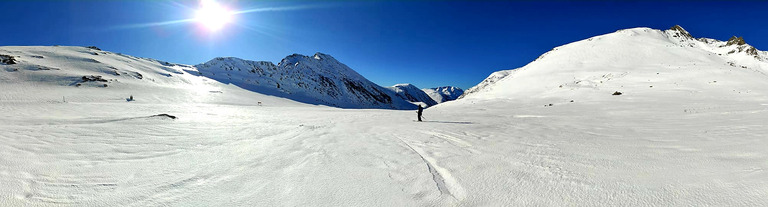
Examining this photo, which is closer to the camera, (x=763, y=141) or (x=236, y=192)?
(x=236, y=192)

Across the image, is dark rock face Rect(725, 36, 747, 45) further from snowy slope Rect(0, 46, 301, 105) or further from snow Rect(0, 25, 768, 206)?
snowy slope Rect(0, 46, 301, 105)

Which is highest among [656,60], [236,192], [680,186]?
[656,60]

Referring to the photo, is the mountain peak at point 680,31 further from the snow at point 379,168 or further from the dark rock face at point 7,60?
the dark rock face at point 7,60

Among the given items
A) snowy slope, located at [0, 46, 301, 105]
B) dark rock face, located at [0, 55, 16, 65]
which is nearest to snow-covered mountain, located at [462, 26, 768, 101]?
snowy slope, located at [0, 46, 301, 105]

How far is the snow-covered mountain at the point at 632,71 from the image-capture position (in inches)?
1254

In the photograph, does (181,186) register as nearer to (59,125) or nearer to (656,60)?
(59,125)

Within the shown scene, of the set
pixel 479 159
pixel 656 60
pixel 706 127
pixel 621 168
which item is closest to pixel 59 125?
pixel 479 159

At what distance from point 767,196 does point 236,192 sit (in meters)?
7.29

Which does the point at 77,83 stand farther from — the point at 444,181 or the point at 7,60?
the point at 444,181

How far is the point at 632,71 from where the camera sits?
152 ft

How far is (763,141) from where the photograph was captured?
6.21 meters

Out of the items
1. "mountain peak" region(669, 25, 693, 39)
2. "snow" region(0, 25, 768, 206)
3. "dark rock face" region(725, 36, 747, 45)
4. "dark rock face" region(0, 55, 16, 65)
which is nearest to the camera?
"snow" region(0, 25, 768, 206)

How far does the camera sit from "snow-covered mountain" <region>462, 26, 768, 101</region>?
105 ft

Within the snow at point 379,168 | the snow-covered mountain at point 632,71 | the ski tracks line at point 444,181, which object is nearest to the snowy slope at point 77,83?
the snow at point 379,168
